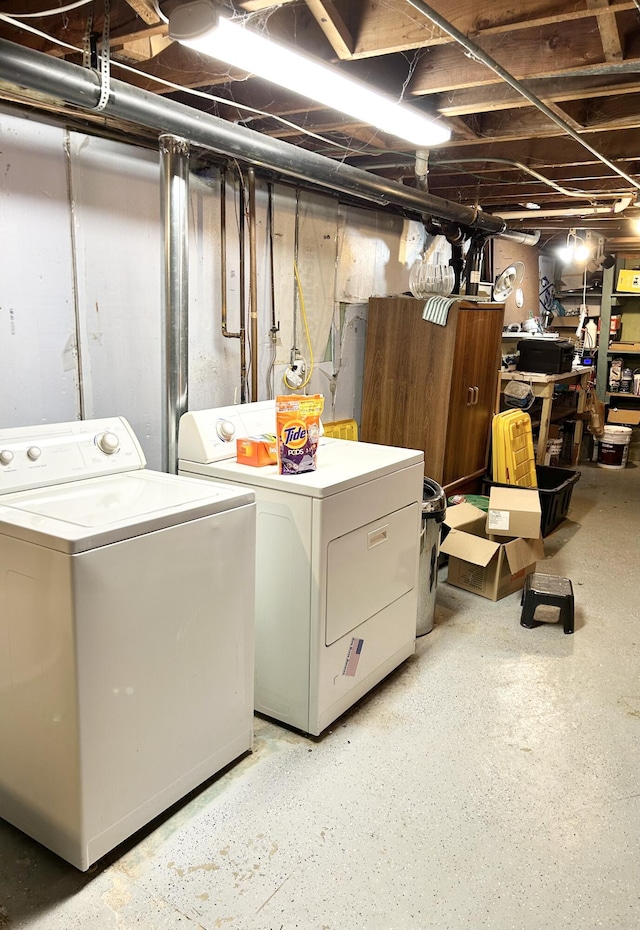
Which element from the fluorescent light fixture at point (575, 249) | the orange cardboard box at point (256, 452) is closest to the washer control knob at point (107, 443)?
the orange cardboard box at point (256, 452)

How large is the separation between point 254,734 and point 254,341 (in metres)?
1.73

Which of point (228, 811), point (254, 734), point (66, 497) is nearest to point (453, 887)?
point (228, 811)

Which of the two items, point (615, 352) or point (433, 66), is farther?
point (615, 352)

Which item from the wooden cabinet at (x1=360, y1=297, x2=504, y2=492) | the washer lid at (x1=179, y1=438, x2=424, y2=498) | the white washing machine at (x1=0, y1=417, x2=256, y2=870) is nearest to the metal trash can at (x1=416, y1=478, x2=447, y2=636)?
the washer lid at (x1=179, y1=438, x2=424, y2=498)

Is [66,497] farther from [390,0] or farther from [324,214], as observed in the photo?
[324,214]

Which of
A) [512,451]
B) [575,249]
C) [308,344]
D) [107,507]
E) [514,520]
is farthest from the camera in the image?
[575,249]

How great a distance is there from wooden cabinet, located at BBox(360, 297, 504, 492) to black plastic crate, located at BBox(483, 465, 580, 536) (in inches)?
19.4

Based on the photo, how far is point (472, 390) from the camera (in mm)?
4219

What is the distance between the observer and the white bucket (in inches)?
256

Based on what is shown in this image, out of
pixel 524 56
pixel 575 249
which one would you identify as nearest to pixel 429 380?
pixel 524 56

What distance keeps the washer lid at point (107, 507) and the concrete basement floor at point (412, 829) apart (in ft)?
2.88

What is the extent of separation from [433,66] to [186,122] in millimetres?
885

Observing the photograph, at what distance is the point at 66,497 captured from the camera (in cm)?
193

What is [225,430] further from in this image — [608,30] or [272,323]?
[608,30]
